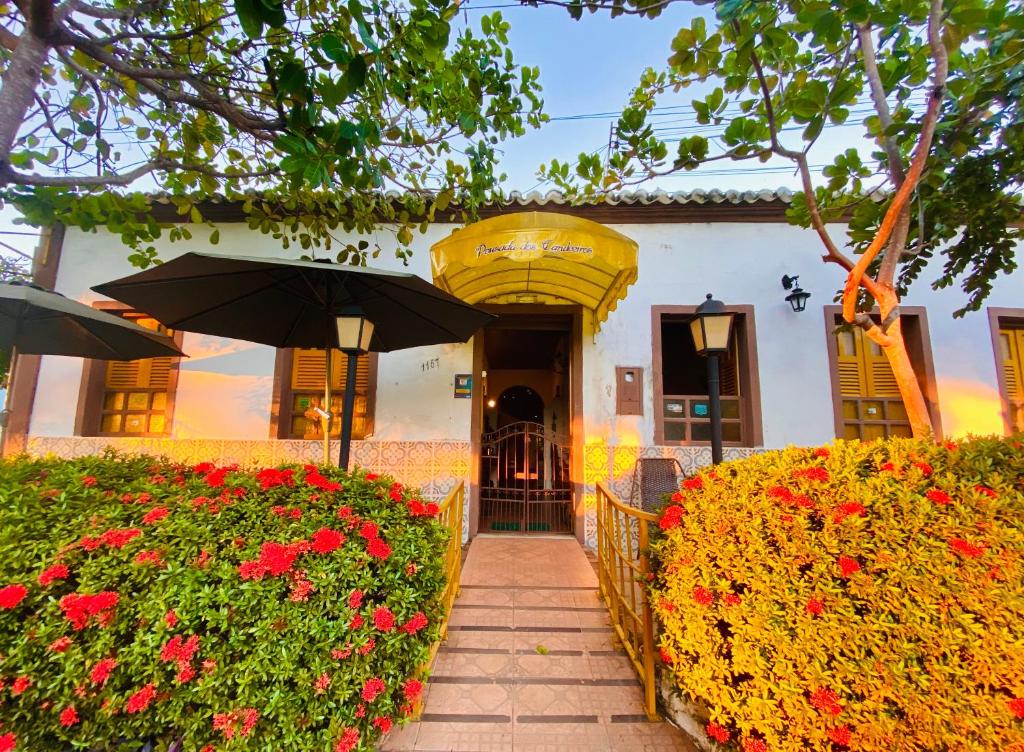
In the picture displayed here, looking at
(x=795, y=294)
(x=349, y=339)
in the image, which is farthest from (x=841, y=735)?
(x=795, y=294)

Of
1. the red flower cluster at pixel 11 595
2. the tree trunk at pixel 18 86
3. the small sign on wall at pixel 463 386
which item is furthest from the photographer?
the small sign on wall at pixel 463 386

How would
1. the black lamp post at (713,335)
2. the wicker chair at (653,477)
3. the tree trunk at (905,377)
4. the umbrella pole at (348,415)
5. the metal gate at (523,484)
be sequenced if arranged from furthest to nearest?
the metal gate at (523,484)
the wicker chair at (653,477)
the black lamp post at (713,335)
the umbrella pole at (348,415)
the tree trunk at (905,377)

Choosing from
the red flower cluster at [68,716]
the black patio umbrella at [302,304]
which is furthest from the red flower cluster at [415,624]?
the black patio umbrella at [302,304]

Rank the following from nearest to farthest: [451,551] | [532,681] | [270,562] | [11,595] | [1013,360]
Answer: [11,595], [270,562], [532,681], [451,551], [1013,360]

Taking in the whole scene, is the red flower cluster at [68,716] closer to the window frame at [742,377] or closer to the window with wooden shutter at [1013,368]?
the window frame at [742,377]

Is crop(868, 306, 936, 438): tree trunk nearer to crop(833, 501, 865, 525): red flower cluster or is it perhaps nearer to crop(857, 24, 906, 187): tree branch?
crop(857, 24, 906, 187): tree branch

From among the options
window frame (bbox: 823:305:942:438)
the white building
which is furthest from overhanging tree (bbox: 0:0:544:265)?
window frame (bbox: 823:305:942:438)

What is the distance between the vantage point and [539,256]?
3332mm

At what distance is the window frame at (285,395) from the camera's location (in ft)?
16.2

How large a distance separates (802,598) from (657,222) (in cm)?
473

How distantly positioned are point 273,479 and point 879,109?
16.0 ft

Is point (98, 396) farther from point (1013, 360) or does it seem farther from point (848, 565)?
point (1013, 360)

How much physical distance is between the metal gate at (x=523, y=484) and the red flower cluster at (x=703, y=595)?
10.7 ft

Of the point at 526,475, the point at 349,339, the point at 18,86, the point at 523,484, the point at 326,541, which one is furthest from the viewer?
the point at 523,484
